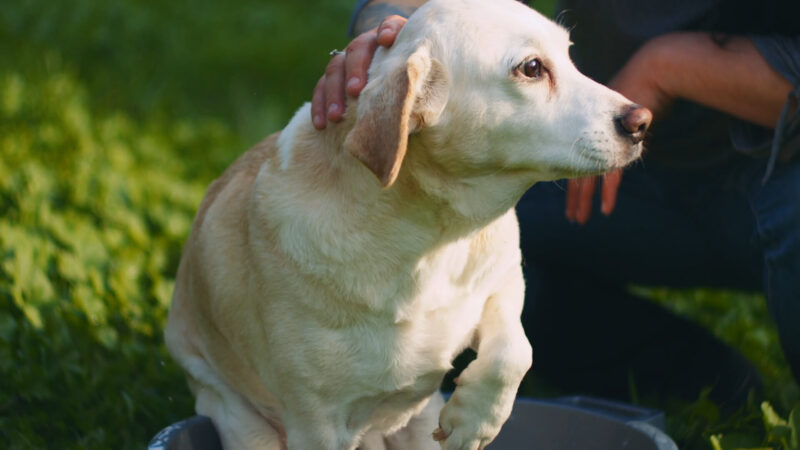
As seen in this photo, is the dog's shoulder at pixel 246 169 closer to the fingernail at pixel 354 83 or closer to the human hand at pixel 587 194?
the fingernail at pixel 354 83

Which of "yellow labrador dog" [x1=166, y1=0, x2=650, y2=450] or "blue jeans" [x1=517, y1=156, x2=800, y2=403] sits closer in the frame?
"yellow labrador dog" [x1=166, y1=0, x2=650, y2=450]

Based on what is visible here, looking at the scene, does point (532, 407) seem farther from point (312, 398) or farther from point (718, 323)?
point (718, 323)

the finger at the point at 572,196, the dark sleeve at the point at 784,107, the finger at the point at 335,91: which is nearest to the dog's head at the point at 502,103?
the finger at the point at 335,91

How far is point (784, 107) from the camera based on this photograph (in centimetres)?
266

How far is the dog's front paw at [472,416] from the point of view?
2289 mm

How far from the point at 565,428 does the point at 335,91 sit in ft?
3.93

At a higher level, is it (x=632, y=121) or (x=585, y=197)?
(x=632, y=121)

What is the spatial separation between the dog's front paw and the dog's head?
50cm

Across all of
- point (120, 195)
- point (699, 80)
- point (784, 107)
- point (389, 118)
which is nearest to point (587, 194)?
point (699, 80)

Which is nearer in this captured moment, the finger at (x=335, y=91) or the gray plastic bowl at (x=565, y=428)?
the finger at (x=335, y=91)

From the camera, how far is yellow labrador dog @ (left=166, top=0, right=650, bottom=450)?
2168 mm

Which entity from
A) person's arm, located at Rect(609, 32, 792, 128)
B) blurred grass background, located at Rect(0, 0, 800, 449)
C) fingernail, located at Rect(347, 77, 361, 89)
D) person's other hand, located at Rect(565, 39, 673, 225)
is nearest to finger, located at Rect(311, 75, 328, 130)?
fingernail, located at Rect(347, 77, 361, 89)

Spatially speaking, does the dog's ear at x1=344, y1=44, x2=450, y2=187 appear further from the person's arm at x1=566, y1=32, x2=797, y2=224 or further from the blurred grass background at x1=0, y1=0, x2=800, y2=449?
the blurred grass background at x1=0, y1=0, x2=800, y2=449

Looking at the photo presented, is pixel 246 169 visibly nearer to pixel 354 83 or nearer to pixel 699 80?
pixel 354 83
